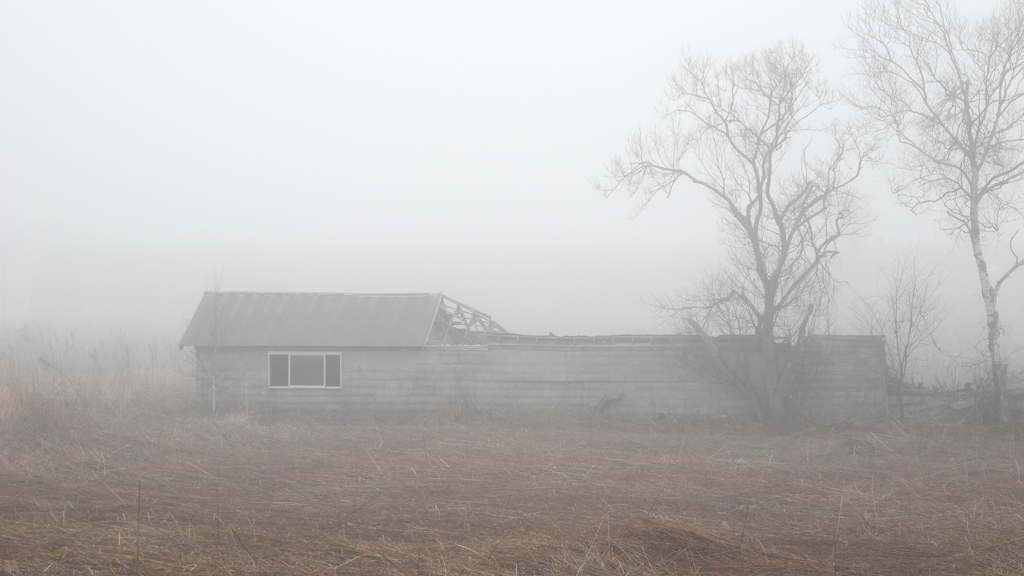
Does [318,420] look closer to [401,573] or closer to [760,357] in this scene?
[760,357]

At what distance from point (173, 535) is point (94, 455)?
625cm

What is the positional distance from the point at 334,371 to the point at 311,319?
5.42 feet

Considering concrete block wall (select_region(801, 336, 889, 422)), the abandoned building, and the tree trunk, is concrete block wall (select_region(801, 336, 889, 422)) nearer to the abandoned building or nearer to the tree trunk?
the abandoned building

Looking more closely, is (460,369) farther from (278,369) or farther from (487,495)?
(487,495)

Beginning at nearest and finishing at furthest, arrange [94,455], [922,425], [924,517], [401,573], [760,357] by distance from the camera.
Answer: [401,573] < [924,517] < [94,455] < [922,425] < [760,357]

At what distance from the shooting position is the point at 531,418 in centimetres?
1862

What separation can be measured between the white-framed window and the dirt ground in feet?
6.64

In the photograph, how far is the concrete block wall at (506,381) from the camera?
18.8 m

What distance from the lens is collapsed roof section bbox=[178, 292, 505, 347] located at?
19.6m

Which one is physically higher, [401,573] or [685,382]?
[685,382]

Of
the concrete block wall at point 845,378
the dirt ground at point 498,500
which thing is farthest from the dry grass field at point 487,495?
the concrete block wall at point 845,378

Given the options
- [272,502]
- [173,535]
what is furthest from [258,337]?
[173,535]

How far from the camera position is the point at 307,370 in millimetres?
19656

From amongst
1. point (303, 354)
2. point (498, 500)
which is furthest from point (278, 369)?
point (498, 500)
